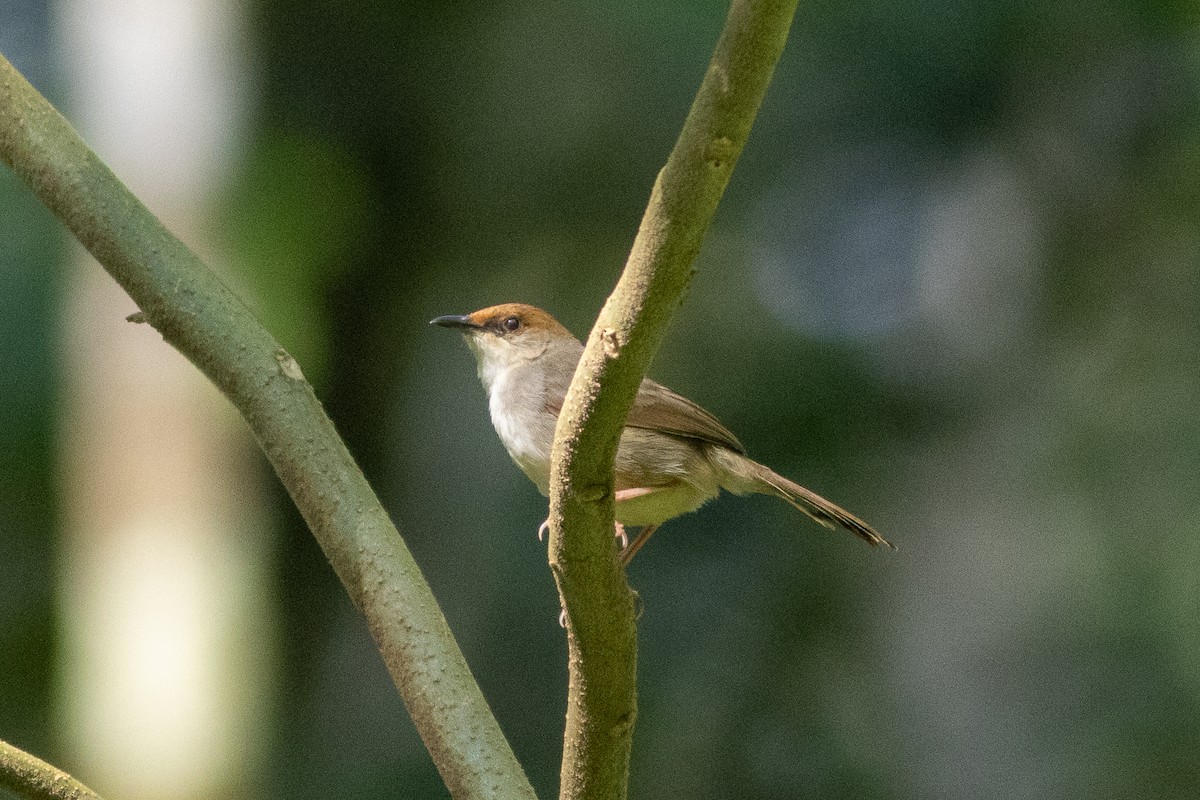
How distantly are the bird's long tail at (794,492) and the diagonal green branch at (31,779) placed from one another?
244 centimetres

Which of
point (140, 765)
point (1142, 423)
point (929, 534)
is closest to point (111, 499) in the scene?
point (140, 765)

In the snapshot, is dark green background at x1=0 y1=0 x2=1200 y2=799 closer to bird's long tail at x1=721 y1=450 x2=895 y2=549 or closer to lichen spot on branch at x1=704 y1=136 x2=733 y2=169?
bird's long tail at x1=721 y1=450 x2=895 y2=549

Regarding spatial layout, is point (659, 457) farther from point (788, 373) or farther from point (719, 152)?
point (788, 373)

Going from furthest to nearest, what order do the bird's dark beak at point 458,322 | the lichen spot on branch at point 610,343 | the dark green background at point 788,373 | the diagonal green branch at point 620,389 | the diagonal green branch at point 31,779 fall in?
the dark green background at point 788,373 < the bird's dark beak at point 458,322 < the diagonal green branch at point 31,779 < the lichen spot on branch at point 610,343 < the diagonal green branch at point 620,389

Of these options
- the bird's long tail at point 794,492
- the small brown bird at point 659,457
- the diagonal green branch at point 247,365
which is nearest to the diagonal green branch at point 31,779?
the diagonal green branch at point 247,365

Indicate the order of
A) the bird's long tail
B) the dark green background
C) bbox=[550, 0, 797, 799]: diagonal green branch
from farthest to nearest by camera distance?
the dark green background, the bird's long tail, bbox=[550, 0, 797, 799]: diagonal green branch

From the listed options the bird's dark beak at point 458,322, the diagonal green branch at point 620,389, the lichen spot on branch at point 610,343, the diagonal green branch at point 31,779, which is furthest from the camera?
the bird's dark beak at point 458,322

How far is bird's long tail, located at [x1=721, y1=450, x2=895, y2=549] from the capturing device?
4.07 meters

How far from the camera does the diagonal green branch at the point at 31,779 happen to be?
2.20 metres

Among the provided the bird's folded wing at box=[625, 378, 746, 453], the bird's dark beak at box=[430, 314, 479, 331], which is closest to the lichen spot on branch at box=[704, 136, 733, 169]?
the bird's folded wing at box=[625, 378, 746, 453]

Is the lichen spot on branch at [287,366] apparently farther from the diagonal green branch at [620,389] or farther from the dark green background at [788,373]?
the dark green background at [788,373]

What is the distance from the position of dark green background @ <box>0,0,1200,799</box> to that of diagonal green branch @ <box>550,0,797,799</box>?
584cm

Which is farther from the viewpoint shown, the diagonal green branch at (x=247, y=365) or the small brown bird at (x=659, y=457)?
the small brown bird at (x=659, y=457)

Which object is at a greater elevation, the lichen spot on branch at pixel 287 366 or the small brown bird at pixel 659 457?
the lichen spot on branch at pixel 287 366
